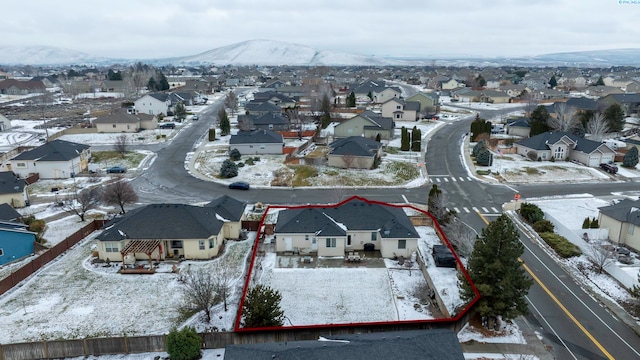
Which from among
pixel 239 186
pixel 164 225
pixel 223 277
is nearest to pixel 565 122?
pixel 239 186

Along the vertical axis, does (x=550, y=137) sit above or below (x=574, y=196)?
above

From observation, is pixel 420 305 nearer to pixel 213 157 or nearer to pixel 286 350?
pixel 286 350

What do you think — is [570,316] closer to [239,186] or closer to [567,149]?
[239,186]

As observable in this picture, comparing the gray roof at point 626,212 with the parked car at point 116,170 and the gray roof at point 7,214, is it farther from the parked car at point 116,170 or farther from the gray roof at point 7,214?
the parked car at point 116,170

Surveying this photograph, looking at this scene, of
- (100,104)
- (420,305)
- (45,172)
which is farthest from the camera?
(100,104)

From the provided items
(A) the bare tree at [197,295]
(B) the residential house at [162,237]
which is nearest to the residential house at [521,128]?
(B) the residential house at [162,237]

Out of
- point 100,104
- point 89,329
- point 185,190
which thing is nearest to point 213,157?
point 185,190

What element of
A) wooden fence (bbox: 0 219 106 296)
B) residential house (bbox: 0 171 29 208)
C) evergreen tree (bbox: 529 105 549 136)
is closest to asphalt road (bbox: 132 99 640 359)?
wooden fence (bbox: 0 219 106 296)
